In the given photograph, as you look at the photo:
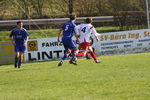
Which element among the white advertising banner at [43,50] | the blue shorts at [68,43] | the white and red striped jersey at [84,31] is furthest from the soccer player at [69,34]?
the white advertising banner at [43,50]

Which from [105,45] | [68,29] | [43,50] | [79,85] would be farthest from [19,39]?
[105,45]

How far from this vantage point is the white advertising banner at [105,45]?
25.1 meters

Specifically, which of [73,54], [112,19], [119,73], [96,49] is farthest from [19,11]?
[119,73]

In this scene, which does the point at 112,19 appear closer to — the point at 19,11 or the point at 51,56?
the point at 19,11

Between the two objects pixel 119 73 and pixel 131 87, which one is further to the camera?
pixel 119 73

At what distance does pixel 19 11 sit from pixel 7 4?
1409 mm

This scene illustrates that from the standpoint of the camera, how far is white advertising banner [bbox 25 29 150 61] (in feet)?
82.4

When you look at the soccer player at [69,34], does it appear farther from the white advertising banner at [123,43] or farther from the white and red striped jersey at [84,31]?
the white advertising banner at [123,43]

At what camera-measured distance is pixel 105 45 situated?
2705cm

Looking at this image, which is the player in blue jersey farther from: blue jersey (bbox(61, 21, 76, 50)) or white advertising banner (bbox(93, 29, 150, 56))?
white advertising banner (bbox(93, 29, 150, 56))

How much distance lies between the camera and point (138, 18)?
116 ft

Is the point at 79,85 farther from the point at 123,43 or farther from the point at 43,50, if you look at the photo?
the point at 123,43

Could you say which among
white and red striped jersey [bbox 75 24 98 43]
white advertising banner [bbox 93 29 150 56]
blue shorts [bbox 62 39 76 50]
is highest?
white and red striped jersey [bbox 75 24 98 43]

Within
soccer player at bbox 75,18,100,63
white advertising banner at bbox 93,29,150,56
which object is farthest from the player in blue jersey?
white advertising banner at bbox 93,29,150,56
